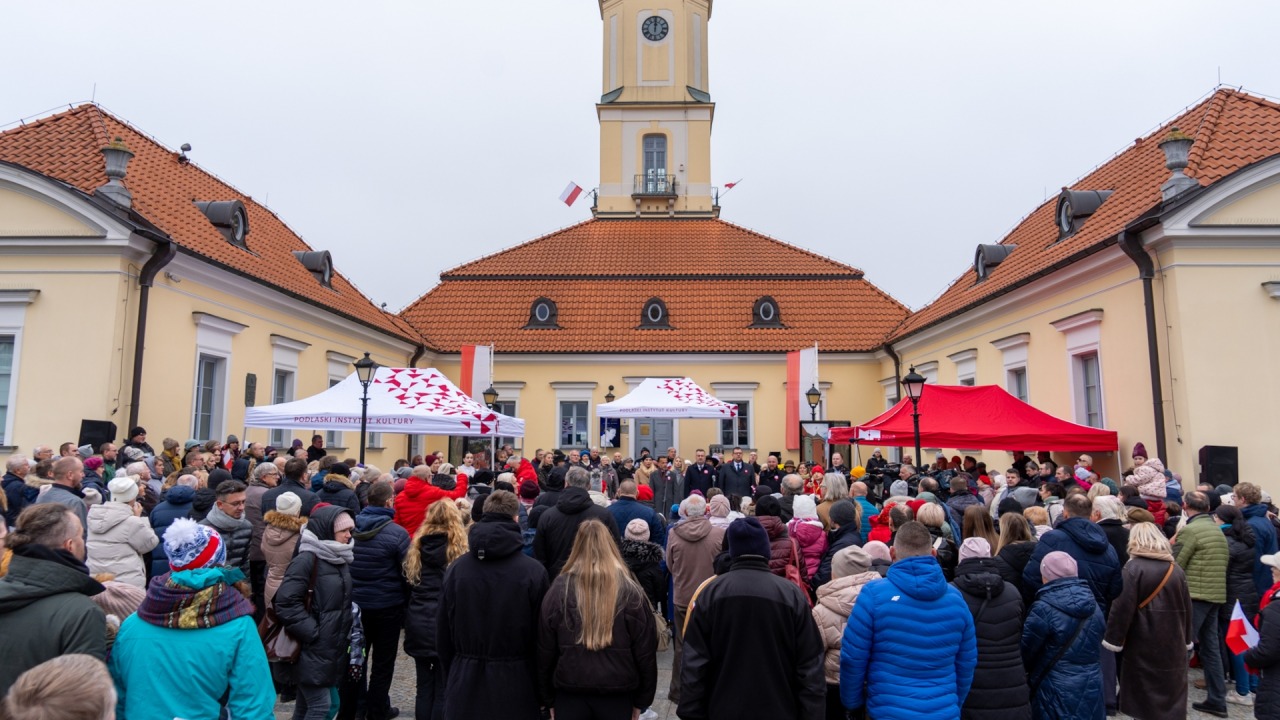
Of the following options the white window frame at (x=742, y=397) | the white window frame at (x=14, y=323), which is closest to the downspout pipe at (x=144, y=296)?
Answer: the white window frame at (x=14, y=323)

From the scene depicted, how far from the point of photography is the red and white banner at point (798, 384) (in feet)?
74.9

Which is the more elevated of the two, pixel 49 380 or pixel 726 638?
pixel 49 380

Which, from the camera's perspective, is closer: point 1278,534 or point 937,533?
point 937,533

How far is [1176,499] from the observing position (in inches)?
409

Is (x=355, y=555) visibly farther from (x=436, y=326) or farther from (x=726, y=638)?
(x=436, y=326)

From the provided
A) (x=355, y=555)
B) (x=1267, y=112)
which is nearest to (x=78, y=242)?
(x=355, y=555)

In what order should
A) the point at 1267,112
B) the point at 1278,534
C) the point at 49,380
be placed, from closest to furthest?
the point at 1278,534 → the point at 49,380 → the point at 1267,112

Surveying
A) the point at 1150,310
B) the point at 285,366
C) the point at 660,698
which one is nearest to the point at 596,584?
the point at 660,698

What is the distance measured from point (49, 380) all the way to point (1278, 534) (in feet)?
53.4

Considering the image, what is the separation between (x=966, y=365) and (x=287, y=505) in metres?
17.4

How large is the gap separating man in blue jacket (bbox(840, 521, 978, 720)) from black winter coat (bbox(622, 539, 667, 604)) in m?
3.65

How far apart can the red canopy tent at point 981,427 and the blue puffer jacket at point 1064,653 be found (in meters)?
7.65

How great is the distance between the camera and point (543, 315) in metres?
26.6

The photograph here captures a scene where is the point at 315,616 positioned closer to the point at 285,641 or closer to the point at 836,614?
the point at 285,641
